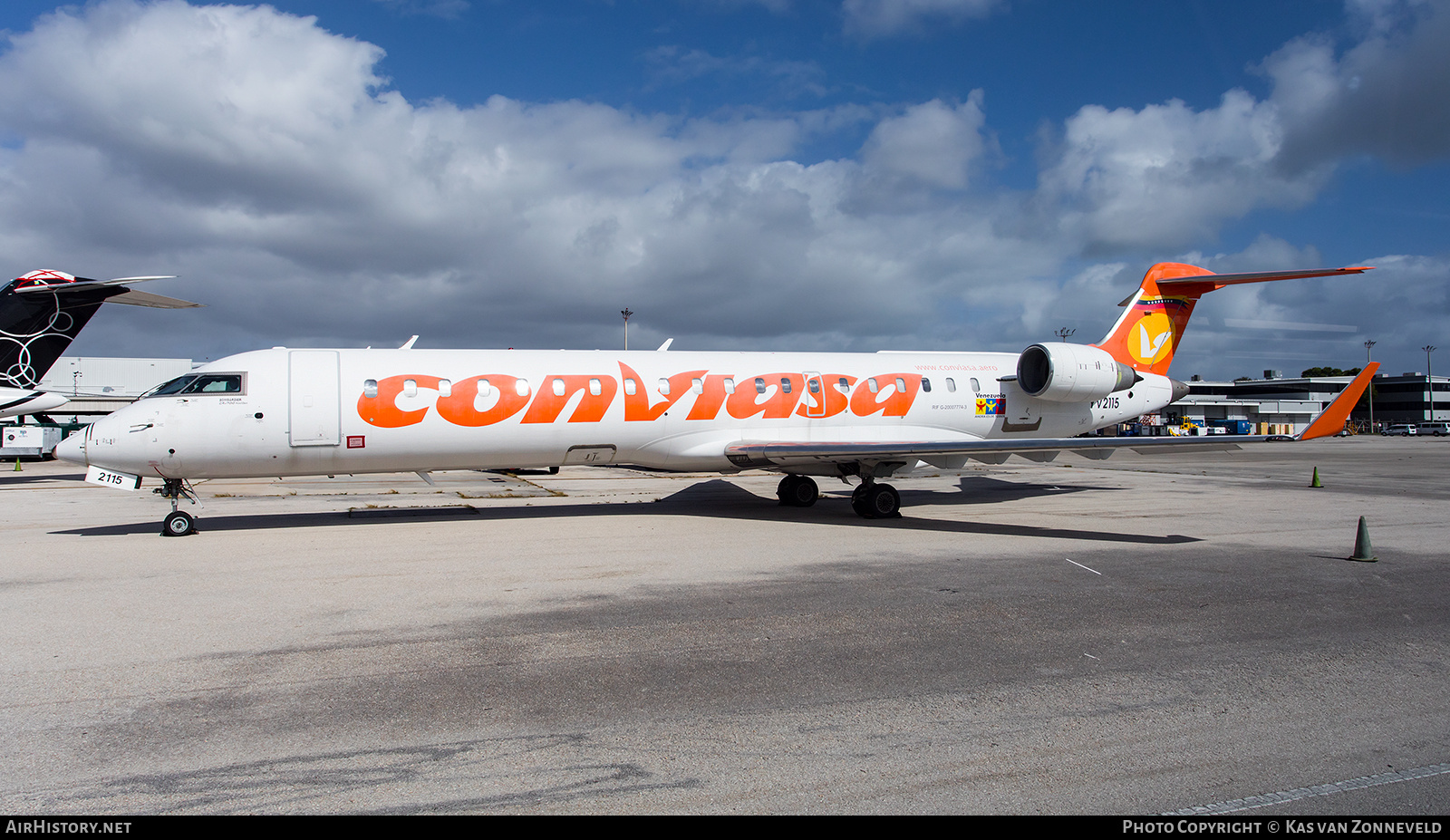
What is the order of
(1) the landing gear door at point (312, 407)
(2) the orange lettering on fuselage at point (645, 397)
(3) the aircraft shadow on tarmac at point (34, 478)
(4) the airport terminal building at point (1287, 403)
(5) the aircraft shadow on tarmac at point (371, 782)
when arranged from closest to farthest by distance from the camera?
(5) the aircraft shadow on tarmac at point (371, 782) < (1) the landing gear door at point (312, 407) < (2) the orange lettering on fuselage at point (645, 397) < (3) the aircraft shadow on tarmac at point (34, 478) < (4) the airport terminal building at point (1287, 403)

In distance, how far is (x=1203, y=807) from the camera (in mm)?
3732

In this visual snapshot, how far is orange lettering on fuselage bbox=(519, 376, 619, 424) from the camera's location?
13.6 meters

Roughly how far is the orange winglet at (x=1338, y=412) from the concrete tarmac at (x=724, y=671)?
1.59 m

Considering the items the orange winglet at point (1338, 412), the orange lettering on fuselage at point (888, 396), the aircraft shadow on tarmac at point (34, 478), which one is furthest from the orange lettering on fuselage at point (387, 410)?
the aircraft shadow on tarmac at point (34, 478)

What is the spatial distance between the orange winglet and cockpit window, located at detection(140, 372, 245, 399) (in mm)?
15415

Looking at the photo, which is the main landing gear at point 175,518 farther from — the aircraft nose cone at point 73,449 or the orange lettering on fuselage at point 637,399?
the orange lettering on fuselage at point 637,399

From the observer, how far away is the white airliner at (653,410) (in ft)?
40.0

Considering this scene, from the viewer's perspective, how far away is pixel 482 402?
1327 centimetres

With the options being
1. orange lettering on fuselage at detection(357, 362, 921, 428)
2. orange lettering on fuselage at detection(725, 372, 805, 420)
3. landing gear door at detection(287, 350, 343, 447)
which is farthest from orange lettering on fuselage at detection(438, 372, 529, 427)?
orange lettering on fuselage at detection(725, 372, 805, 420)

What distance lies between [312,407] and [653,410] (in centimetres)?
547

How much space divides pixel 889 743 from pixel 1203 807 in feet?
4.93

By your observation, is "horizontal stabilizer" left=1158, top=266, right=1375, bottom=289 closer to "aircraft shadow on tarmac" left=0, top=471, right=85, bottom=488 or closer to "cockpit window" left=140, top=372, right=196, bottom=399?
"cockpit window" left=140, top=372, right=196, bottom=399

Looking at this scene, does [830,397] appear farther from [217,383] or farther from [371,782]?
[371,782]

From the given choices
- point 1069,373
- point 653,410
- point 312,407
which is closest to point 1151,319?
point 1069,373
